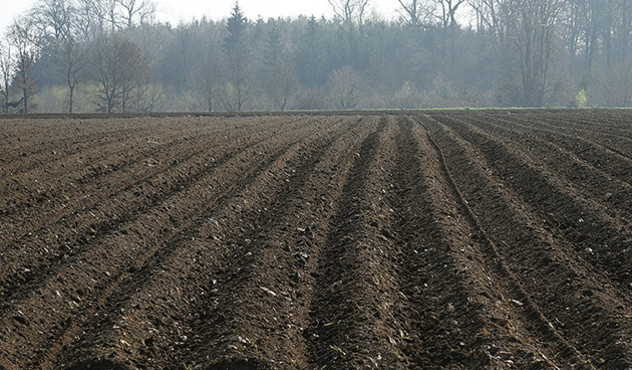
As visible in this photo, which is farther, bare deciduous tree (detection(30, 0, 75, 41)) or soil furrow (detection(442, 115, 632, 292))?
bare deciduous tree (detection(30, 0, 75, 41))

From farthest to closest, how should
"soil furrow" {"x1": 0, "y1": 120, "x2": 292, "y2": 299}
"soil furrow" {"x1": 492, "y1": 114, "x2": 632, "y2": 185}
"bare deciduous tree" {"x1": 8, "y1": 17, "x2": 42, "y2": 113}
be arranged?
"bare deciduous tree" {"x1": 8, "y1": 17, "x2": 42, "y2": 113}
"soil furrow" {"x1": 492, "y1": 114, "x2": 632, "y2": 185}
"soil furrow" {"x1": 0, "y1": 120, "x2": 292, "y2": 299}

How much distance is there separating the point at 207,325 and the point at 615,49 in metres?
78.4

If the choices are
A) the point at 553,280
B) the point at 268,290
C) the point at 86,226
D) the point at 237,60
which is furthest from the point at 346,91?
the point at 268,290

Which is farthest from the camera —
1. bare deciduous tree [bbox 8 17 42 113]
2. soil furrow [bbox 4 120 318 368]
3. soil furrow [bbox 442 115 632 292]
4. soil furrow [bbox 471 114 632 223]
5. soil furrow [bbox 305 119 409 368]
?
bare deciduous tree [bbox 8 17 42 113]

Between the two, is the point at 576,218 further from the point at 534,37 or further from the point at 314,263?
the point at 534,37

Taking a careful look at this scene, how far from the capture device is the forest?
57.7m

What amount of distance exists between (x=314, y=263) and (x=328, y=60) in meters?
72.1

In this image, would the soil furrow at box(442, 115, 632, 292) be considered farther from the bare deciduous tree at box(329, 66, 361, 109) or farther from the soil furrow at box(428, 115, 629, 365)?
the bare deciduous tree at box(329, 66, 361, 109)

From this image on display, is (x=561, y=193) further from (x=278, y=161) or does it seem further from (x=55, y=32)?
(x=55, y=32)

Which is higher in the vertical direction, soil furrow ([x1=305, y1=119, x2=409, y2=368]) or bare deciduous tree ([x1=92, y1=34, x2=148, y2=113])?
bare deciduous tree ([x1=92, y1=34, x2=148, y2=113])

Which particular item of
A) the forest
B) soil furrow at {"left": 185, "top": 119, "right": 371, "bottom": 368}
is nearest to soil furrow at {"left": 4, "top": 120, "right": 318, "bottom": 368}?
soil furrow at {"left": 185, "top": 119, "right": 371, "bottom": 368}

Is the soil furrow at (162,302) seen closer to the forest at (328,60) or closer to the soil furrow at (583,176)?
the soil furrow at (583,176)

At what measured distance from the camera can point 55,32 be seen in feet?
244

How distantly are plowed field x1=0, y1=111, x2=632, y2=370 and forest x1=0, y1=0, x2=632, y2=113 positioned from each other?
43571 mm
